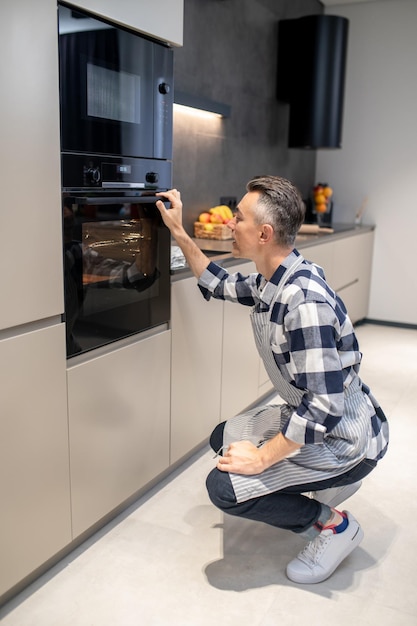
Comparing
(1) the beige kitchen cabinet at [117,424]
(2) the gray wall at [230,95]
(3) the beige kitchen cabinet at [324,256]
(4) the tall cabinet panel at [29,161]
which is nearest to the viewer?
(4) the tall cabinet panel at [29,161]

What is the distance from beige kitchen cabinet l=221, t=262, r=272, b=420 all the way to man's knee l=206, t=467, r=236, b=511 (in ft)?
3.06

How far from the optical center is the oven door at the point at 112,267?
1.70 metres

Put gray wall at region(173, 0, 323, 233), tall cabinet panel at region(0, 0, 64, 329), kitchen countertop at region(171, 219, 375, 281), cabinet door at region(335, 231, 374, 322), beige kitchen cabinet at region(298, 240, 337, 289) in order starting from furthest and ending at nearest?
cabinet door at region(335, 231, 374, 322), beige kitchen cabinet at region(298, 240, 337, 289), gray wall at region(173, 0, 323, 233), kitchen countertop at region(171, 219, 375, 281), tall cabinet panel at region(0, 0, 64, 329)

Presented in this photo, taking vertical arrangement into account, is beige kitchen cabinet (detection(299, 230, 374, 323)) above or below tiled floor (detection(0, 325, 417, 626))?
above

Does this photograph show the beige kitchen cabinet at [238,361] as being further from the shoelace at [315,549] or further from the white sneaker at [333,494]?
the shoelace at [315,549]

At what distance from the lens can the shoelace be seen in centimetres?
183

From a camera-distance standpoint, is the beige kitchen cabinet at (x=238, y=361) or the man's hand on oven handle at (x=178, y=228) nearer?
the man's hand on oven handle at (x=178, y=228)

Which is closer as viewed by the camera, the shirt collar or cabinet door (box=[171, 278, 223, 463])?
the shirt collar

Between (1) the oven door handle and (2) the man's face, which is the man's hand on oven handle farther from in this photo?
(2) the man's face

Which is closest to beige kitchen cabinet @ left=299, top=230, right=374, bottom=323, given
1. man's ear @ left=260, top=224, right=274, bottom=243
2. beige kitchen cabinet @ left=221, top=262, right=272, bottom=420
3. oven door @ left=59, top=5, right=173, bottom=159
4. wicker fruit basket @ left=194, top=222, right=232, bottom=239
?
wicker fruit basket @ left=194, top=222, right=232, bottom=239

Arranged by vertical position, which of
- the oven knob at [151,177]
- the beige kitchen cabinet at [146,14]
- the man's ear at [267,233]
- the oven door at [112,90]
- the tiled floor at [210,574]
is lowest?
the tiled floor at [210,574]

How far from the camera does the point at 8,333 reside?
4.95 ft

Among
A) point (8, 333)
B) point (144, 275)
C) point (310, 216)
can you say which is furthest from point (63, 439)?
point (310, 216)

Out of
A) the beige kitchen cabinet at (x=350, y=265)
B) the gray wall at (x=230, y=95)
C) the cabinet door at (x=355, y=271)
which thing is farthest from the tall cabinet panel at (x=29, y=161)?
the cabinet door at (x=355, y=271)
